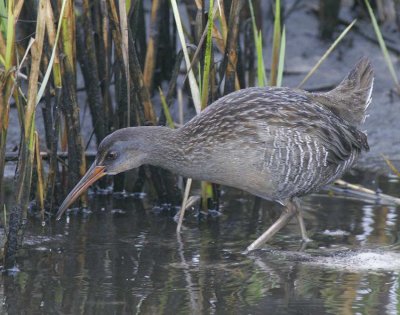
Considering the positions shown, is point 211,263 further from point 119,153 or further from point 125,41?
point 125,41

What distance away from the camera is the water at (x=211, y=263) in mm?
4859

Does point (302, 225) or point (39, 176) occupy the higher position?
point (39, 176)

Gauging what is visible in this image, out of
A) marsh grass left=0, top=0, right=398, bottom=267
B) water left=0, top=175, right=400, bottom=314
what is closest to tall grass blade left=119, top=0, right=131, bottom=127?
marsh grass left=0, top=0, right=398, bottom=267

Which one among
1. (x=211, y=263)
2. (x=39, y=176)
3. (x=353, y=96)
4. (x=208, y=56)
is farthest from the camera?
(x=353, y=96)

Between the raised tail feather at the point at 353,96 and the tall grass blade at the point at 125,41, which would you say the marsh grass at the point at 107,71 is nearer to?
the tall grass blade at the point at 125,41

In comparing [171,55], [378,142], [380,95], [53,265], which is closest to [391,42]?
[380,95]

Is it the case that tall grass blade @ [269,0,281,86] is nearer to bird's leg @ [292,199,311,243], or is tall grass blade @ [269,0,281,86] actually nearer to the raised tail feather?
the raised tail feather

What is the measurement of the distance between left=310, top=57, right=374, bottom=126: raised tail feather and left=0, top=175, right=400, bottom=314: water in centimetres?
67

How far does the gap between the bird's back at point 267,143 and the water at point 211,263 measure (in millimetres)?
429

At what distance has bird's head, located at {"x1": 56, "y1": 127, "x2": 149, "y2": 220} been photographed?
5.65 metres

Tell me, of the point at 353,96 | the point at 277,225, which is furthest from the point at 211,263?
the point at 353,96

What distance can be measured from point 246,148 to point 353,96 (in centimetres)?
113

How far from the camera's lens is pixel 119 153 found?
567cm

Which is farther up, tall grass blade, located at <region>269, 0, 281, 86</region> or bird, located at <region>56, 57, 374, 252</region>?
tall grass blade, located at <region>269, 0, 281, 86</region>
